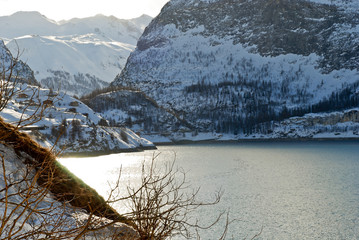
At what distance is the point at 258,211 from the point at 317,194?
39.6 ft

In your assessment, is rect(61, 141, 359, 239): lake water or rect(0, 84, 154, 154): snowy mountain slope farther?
rect(0, 84, 154, 154): snowy mountain slope

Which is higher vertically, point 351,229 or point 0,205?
point 0,205

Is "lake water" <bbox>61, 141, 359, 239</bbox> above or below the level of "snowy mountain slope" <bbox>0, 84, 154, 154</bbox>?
below

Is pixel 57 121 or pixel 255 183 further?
pixel 57 121

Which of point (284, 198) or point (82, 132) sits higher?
point (82, 132)

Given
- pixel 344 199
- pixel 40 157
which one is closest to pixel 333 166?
pixel 344 199

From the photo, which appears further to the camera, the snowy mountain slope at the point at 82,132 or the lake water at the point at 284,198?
the snowy mountain slope at the point at 82,132

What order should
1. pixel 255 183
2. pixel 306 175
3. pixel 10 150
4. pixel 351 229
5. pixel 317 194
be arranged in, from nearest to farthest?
pixel 10 150 < pixel 351 229 < pixel 317 194 < pixel 255 183 < pixel 306 175

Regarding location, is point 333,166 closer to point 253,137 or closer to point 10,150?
point 10,150

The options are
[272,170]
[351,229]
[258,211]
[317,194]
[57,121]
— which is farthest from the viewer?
[57,121]

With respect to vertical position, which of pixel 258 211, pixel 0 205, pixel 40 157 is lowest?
pixel 258 211

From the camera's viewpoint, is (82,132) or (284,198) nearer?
(284,198)

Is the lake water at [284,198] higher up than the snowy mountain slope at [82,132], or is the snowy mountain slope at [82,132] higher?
the snowy mountain slope at [82,132]

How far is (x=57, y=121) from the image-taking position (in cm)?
10844
